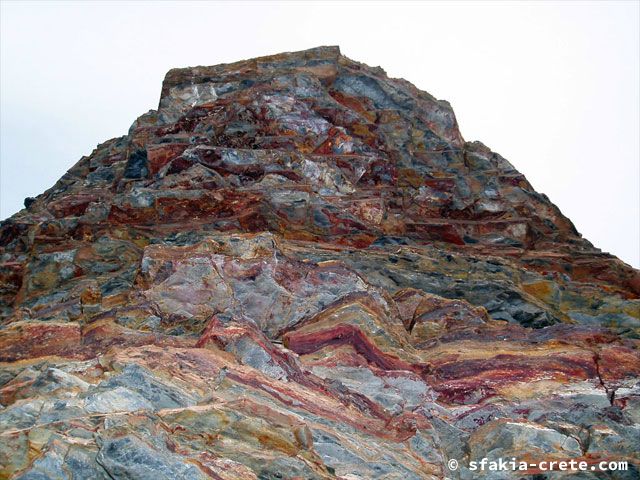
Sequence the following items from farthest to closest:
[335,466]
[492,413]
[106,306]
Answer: [106,306]
[492,413]
[335,466]

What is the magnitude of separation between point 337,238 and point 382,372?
38.7 feet

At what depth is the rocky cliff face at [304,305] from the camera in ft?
41.0

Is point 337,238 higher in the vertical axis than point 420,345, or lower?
higher

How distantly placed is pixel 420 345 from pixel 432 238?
474 inches

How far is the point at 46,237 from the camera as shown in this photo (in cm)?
3022

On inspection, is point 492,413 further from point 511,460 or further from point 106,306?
point 106,306

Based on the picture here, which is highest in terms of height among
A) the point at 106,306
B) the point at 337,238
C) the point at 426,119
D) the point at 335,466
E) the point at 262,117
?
the point at 426,119

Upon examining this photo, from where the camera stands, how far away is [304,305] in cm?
1956

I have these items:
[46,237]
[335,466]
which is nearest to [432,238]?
[46,237]

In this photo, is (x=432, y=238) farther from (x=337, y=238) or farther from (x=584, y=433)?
(x=584, y=433)

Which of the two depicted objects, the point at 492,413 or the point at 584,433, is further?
the point at 492,413

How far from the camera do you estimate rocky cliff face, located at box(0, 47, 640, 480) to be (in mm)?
12484

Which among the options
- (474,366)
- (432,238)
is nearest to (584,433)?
(474,366)

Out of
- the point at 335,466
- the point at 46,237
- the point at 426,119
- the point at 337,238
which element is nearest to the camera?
the point at 335,466
